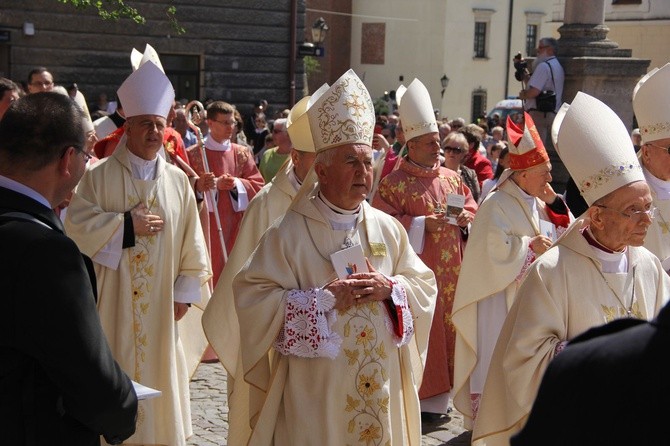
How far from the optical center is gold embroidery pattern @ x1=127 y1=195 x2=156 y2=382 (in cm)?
659

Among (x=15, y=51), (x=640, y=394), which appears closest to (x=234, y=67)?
(x=15, y=51)

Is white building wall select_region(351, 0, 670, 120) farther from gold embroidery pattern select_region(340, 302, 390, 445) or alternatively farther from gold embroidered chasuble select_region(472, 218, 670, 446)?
gold embroidery pattern select_region(340, 302, 390, 445)

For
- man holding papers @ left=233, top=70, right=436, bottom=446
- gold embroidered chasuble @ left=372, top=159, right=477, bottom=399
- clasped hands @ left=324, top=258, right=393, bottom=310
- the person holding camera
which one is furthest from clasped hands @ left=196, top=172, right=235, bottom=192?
clasped hands @ left=324, top=258, right=393, bottom=310

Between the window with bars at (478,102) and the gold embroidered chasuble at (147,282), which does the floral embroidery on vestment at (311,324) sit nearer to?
the gold embroidered chasuble at (147,282)

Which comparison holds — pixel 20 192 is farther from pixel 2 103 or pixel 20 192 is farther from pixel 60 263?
pixel 2 103

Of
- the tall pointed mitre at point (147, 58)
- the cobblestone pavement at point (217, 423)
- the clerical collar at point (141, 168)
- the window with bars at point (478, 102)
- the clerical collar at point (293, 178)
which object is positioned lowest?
the cobblestone pavement at point (217, 423)

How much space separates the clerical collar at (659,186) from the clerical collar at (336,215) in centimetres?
245

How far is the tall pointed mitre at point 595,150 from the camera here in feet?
15.9

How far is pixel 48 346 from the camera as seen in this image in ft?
10.7

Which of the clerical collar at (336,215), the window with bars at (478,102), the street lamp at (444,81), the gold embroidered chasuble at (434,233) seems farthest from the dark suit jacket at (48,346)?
the window with bars at (478,102)

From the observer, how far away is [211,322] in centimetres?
604

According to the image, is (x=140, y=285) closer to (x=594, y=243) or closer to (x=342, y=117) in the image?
(x=342, y=117)

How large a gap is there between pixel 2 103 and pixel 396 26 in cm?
4071

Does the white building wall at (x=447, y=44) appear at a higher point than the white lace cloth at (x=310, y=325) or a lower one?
higher
